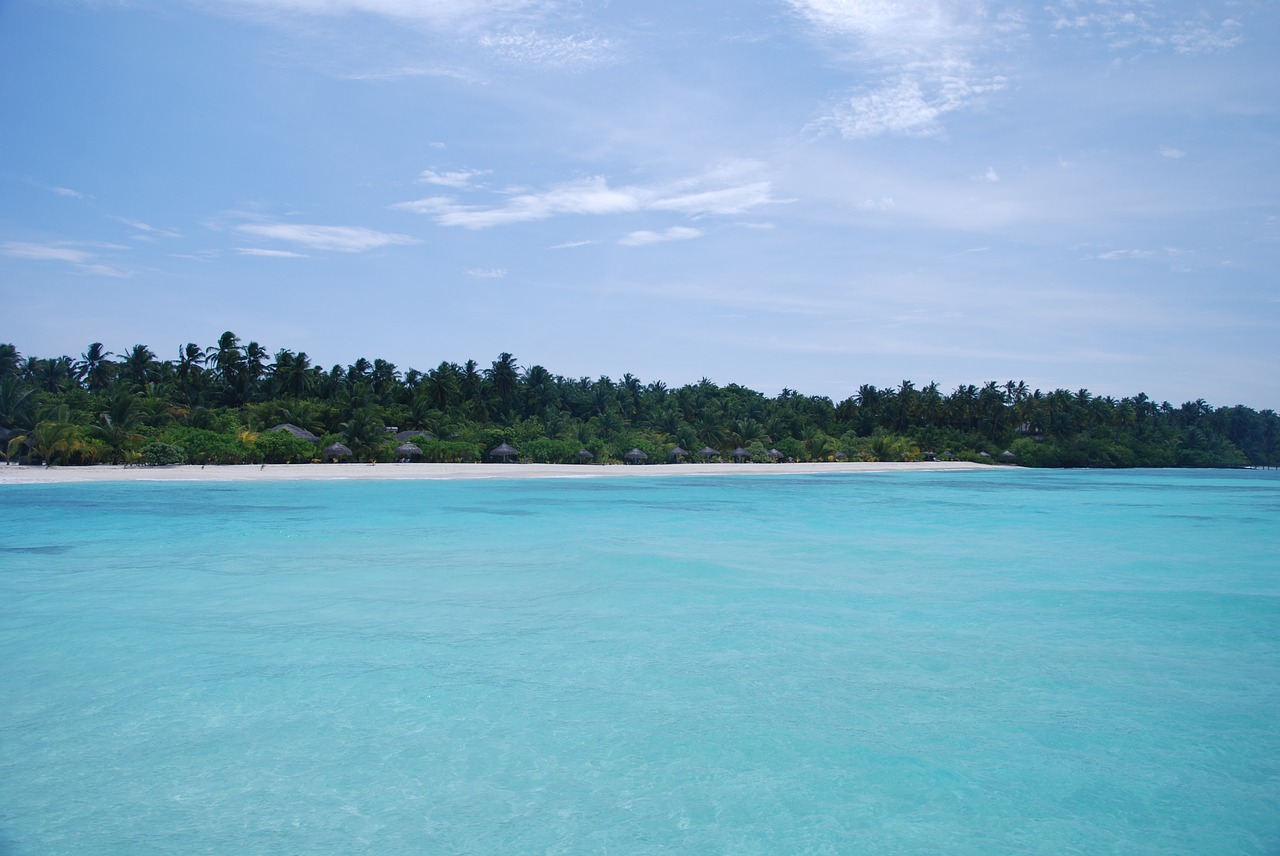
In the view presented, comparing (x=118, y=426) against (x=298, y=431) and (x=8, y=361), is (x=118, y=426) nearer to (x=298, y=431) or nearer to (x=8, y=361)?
(x=298, y=431)

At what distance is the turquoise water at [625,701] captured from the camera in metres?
4.78

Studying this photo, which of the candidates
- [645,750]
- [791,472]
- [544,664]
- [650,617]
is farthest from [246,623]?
[791,472]

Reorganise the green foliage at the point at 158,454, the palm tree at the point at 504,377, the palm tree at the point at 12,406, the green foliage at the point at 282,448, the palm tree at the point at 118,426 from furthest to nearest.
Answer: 1. the palm tree at the point at 504,377
2. the green foliage at the point at 282,448
3. the palm tree at the point at 12,406
4. the green foliage at the point at 158,454
5. the palm tree at the point at 118,426

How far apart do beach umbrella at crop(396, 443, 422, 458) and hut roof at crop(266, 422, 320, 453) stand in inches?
154

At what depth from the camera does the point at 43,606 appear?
9.97 meters

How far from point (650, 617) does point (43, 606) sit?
24.0ft

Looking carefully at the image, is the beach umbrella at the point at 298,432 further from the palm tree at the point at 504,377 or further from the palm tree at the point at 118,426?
the palm tree at the point at 504,377

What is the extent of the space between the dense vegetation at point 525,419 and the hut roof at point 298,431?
671 mm

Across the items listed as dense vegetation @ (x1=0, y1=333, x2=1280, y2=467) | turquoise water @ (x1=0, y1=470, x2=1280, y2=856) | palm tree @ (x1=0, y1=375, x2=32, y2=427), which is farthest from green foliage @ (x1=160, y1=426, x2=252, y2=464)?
turquoise water @ (x1=0, y1=470, x2=1280, y2=856)

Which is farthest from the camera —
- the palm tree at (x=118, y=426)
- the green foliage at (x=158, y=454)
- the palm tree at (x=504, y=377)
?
the palm tree at (x=504, y=377)

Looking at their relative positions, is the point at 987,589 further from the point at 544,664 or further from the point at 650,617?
the point at 544,664

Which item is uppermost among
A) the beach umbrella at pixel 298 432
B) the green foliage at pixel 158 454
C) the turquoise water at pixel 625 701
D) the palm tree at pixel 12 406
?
the palm tree at pixel 12 406

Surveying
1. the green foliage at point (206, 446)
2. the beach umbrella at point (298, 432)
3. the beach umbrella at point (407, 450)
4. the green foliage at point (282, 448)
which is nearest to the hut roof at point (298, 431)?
the beach umbrella at point (298, 432)

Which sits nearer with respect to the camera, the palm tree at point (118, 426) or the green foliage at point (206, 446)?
the palm tree at point (118, 426)
